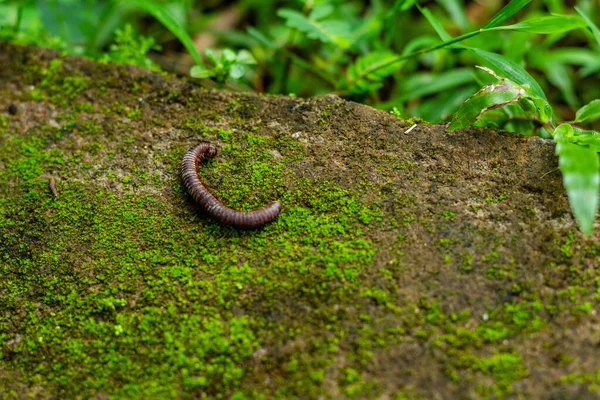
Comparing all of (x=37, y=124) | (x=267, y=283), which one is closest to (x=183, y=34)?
(x=37, y=124)

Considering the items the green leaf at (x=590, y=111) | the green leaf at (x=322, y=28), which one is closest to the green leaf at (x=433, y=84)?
the green leaf at (x=322, y=28)

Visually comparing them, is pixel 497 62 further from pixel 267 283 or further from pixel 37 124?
pixel 37 124

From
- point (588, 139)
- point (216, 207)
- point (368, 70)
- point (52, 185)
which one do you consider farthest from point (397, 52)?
point (52, 185)

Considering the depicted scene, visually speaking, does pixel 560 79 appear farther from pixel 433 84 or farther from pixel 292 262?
pixel 292 262

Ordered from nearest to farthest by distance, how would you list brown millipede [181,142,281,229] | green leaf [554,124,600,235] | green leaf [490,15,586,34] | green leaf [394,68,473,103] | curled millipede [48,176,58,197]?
green leaf [554,124,600,235]
brown millipede [181,142,281,229]
green leaf [490,15,586,34]
curled millipede [48,176,58,197]
green leaf [394,68,473,103]

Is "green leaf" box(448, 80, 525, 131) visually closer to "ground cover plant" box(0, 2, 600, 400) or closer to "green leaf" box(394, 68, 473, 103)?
"ground cover plant" box(0, 2, 600, 400)

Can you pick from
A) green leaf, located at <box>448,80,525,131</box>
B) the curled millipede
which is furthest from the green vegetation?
the curled millipede
